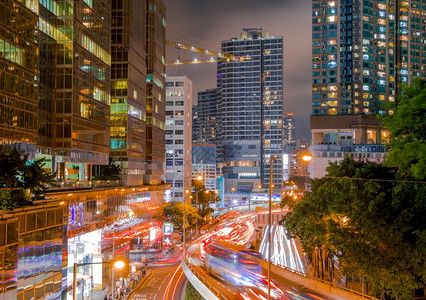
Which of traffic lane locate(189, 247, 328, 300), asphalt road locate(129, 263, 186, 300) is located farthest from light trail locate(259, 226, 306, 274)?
asphalt road locate(129, 263, 186, 300)

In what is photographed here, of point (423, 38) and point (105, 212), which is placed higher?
point (423, 38)

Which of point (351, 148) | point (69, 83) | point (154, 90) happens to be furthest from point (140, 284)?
point (351, 148)

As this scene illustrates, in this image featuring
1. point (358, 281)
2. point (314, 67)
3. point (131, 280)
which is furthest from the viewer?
point (314, 67)

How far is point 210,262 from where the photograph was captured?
46.5 m

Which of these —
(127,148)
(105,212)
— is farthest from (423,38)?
(105,212)

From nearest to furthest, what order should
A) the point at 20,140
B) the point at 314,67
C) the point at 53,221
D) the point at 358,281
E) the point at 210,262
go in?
the point at 53,221 < the point at 20,140 < the point at 210,262 < the point at 358,281 < the point at 314,67

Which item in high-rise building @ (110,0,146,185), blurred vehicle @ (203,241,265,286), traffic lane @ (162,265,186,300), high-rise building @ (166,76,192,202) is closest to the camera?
blurred vehicle @ (203,241,265,286)

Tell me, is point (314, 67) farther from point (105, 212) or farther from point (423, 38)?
A: point (105, 212)

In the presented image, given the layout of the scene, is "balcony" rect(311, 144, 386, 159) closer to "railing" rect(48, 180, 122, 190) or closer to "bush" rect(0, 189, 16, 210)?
"railing" rect(48, 180, 122, 190)

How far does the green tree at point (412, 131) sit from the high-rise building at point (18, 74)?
2991cm

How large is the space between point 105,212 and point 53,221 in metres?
33.9

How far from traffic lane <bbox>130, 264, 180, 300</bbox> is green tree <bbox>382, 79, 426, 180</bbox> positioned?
104 ft

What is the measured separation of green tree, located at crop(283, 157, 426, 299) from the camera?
3027 cm

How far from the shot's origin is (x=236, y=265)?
40969mm
